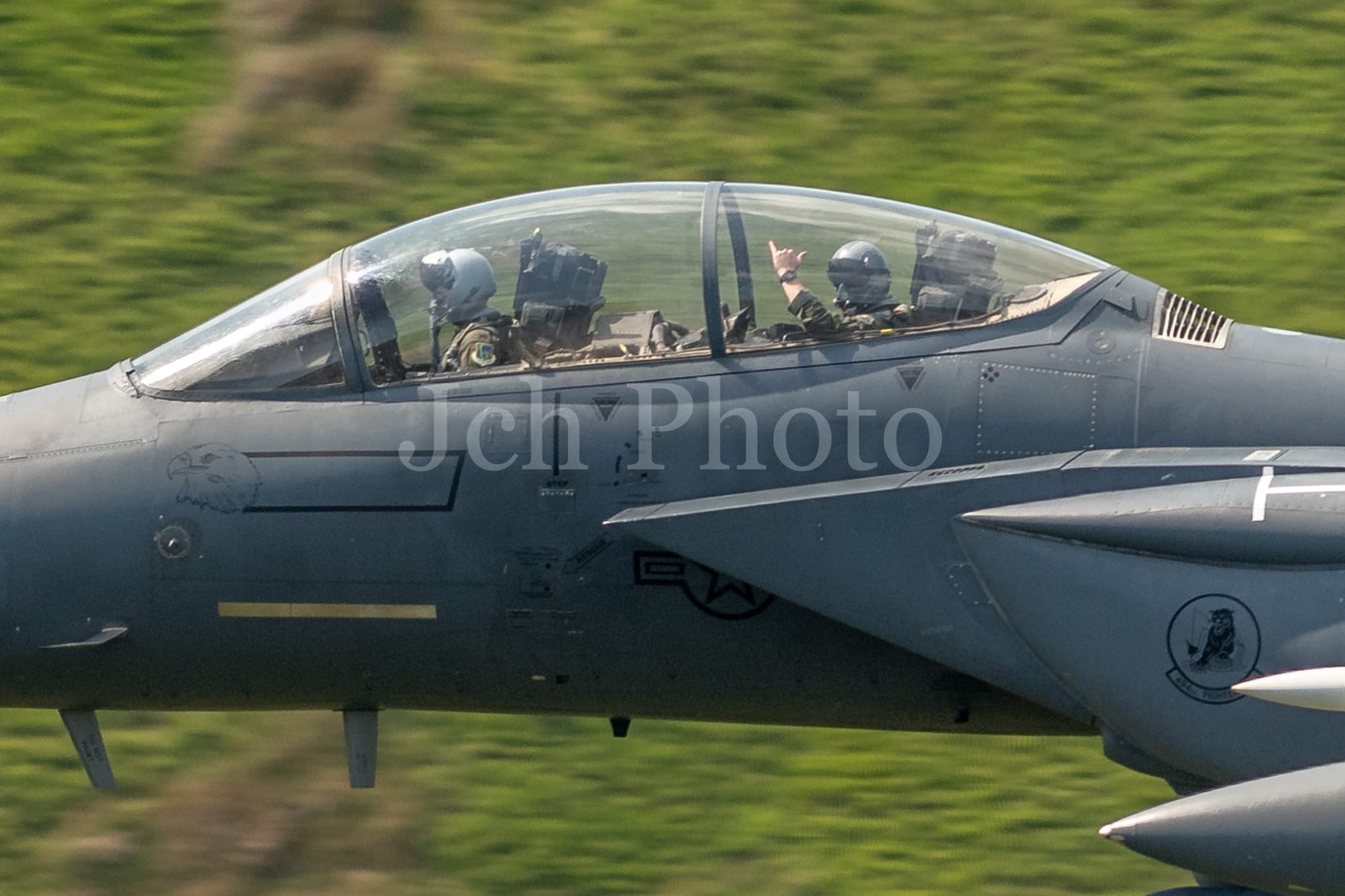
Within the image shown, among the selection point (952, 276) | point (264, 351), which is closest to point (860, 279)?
point (952, 276)

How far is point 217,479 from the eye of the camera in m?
5.66

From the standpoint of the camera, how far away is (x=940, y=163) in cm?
1154

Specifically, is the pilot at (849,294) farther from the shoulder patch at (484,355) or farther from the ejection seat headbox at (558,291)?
the shoulder patch at (484,355)

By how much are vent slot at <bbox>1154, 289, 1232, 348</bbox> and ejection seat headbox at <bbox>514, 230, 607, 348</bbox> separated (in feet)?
6.27

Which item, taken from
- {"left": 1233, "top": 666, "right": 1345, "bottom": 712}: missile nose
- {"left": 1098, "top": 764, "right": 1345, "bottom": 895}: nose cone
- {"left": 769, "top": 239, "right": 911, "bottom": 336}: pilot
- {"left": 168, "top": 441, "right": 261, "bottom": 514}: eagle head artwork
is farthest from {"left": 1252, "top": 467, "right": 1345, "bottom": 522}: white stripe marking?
{"left": 168, "top": 441, "right": 261, "bottom": 514}: eagle head artwork

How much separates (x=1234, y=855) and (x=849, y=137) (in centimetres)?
758

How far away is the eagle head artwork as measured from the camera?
565 centimetres

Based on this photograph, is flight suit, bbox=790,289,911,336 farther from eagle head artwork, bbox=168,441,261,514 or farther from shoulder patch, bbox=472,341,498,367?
eagle head artwork, bbox=168,441,261,514

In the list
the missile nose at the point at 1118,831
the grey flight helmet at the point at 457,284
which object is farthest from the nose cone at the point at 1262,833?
the grey flight helmet at the point at 457,284

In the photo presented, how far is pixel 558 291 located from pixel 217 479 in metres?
1.31

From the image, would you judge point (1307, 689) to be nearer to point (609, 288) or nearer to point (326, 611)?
point (609, 288)

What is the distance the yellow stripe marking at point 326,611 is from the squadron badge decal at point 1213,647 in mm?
2383

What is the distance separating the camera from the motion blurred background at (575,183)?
800cm

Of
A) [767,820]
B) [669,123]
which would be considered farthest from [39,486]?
[669,123]
